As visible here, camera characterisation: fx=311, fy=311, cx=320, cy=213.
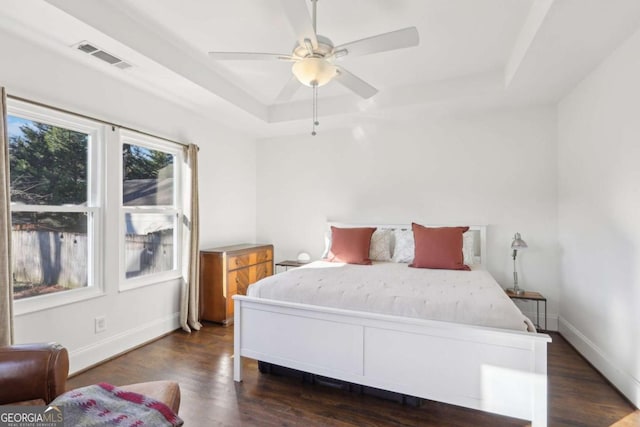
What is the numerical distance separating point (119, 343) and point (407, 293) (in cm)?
264

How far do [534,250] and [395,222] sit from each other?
1.56m

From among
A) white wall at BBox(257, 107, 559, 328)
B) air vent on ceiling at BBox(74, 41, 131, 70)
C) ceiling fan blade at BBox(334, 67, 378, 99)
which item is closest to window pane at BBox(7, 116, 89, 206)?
air vent on ceiling at BBox(74, 41, 131, 70)

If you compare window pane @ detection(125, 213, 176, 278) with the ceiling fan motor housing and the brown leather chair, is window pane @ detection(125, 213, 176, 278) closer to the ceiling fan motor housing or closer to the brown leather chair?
the brown leather chair

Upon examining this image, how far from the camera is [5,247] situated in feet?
6.56

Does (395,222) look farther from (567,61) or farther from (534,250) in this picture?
(567,61)

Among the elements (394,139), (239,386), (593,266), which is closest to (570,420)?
(593,266)

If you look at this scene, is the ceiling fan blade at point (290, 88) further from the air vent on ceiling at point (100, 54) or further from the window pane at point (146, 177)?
the window pane at point (146, 177)

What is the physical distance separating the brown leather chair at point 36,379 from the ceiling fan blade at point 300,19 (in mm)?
2000

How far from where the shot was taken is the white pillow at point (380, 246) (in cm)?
367

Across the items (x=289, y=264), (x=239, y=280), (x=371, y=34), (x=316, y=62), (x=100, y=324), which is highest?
(x=371, y=34)

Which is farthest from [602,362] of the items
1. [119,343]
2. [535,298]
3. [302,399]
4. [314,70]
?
[119,343]

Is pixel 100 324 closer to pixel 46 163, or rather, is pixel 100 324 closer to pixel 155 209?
pixel 155 209

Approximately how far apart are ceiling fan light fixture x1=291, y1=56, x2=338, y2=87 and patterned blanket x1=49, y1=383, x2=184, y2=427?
1.97m

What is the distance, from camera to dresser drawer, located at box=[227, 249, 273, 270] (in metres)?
3.69
